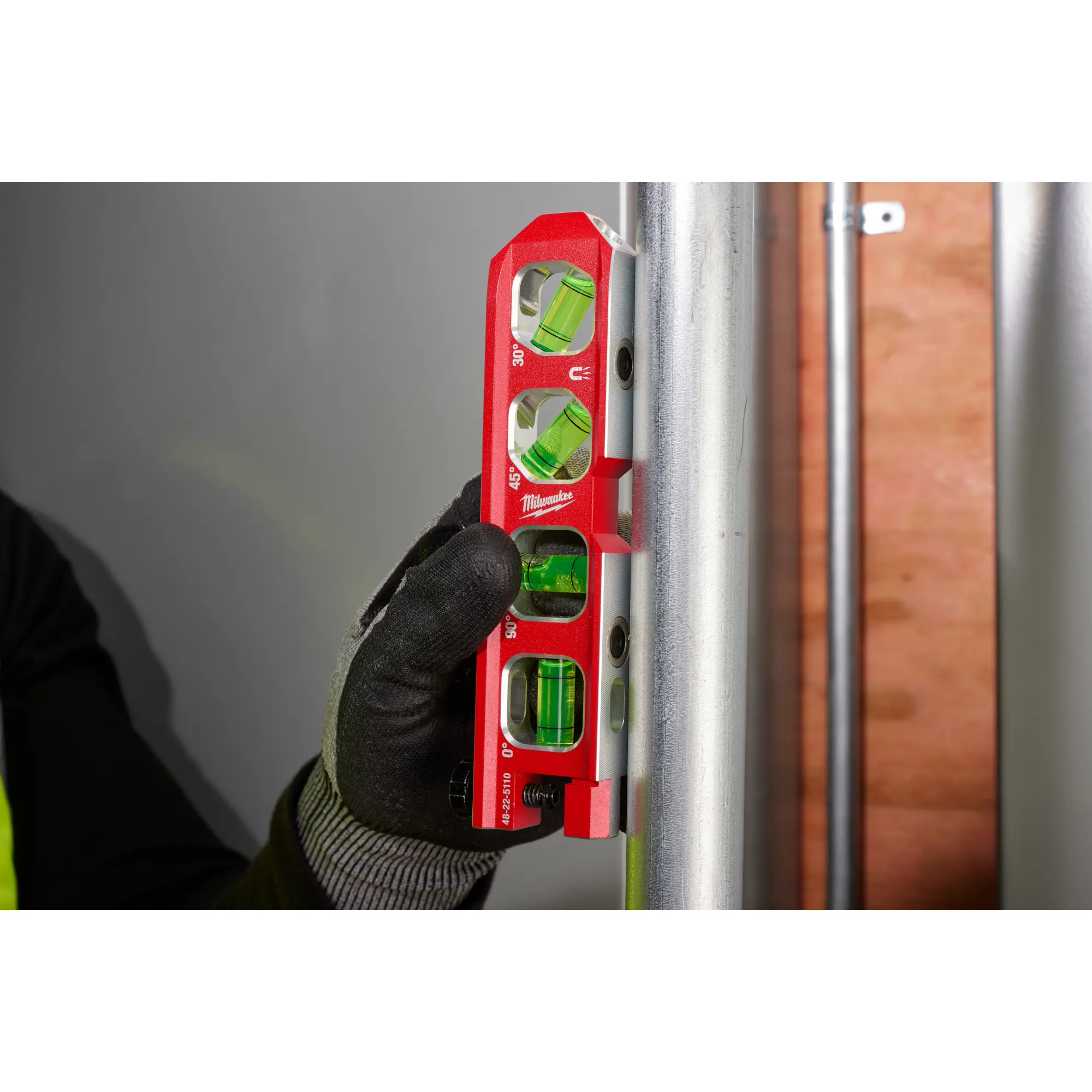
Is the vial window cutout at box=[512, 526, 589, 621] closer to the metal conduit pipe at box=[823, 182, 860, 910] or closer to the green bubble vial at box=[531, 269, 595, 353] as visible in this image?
→ the green bubble vial at box=[531, 269, 595, 353]

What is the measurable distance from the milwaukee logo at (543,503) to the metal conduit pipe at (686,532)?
0.03m

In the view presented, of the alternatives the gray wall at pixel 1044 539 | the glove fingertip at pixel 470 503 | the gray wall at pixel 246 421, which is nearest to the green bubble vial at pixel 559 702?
the glove fingertip at pixel 470 503

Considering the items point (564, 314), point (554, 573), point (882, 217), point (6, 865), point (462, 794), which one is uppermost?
point (882, 217)

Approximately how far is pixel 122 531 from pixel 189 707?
0.19 metres

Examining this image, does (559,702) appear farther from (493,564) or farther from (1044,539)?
(1044,539)

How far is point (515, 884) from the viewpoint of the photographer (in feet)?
2.60

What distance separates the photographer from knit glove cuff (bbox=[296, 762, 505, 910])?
1.92ft

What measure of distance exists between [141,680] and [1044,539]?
852 millimetres

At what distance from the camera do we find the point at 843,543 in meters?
0.84

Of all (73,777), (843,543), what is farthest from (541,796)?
(73,777)

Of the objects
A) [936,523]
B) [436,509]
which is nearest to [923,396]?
[936,523]

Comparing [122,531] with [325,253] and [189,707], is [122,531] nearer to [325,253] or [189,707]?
[189,707]

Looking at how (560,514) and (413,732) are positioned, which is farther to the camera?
(413,732)

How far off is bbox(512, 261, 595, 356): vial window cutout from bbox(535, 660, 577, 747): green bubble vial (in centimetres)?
15
